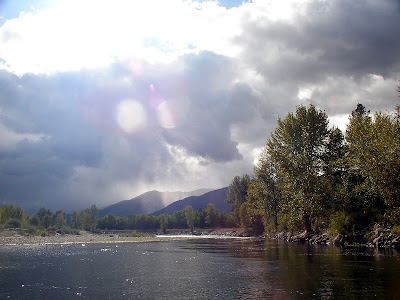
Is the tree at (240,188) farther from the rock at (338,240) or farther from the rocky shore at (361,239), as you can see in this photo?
the rock at (338,240)

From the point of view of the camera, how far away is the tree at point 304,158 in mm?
68750

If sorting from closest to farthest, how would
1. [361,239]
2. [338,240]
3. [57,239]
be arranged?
1. [361,239]
2. [338,240]
3. [57,239]

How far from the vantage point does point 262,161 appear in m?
103

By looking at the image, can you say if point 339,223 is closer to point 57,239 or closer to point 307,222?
point 307,222

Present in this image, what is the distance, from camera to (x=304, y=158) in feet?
232

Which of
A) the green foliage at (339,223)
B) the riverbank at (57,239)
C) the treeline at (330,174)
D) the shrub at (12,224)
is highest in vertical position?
the treeline at (330,174)

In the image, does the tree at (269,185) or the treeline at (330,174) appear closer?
the treeline at (330,174)

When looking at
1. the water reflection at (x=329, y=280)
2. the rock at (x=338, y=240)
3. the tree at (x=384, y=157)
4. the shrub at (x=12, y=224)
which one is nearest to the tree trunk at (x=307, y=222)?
the rock at (x=338, y=240)

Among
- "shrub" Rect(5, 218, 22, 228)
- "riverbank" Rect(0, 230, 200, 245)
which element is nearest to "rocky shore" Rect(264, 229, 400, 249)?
"riverbank" Rect(0, 230, 200, 245)

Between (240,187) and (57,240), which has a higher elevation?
(240,187)

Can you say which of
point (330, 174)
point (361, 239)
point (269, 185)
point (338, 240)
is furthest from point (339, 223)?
point (269, 185)

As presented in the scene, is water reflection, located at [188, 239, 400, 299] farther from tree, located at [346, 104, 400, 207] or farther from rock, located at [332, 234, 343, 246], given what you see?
rock, located at [332, 234, 343, 246]

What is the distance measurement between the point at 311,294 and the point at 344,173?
55907mm

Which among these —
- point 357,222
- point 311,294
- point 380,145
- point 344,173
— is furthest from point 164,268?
point 344,173
